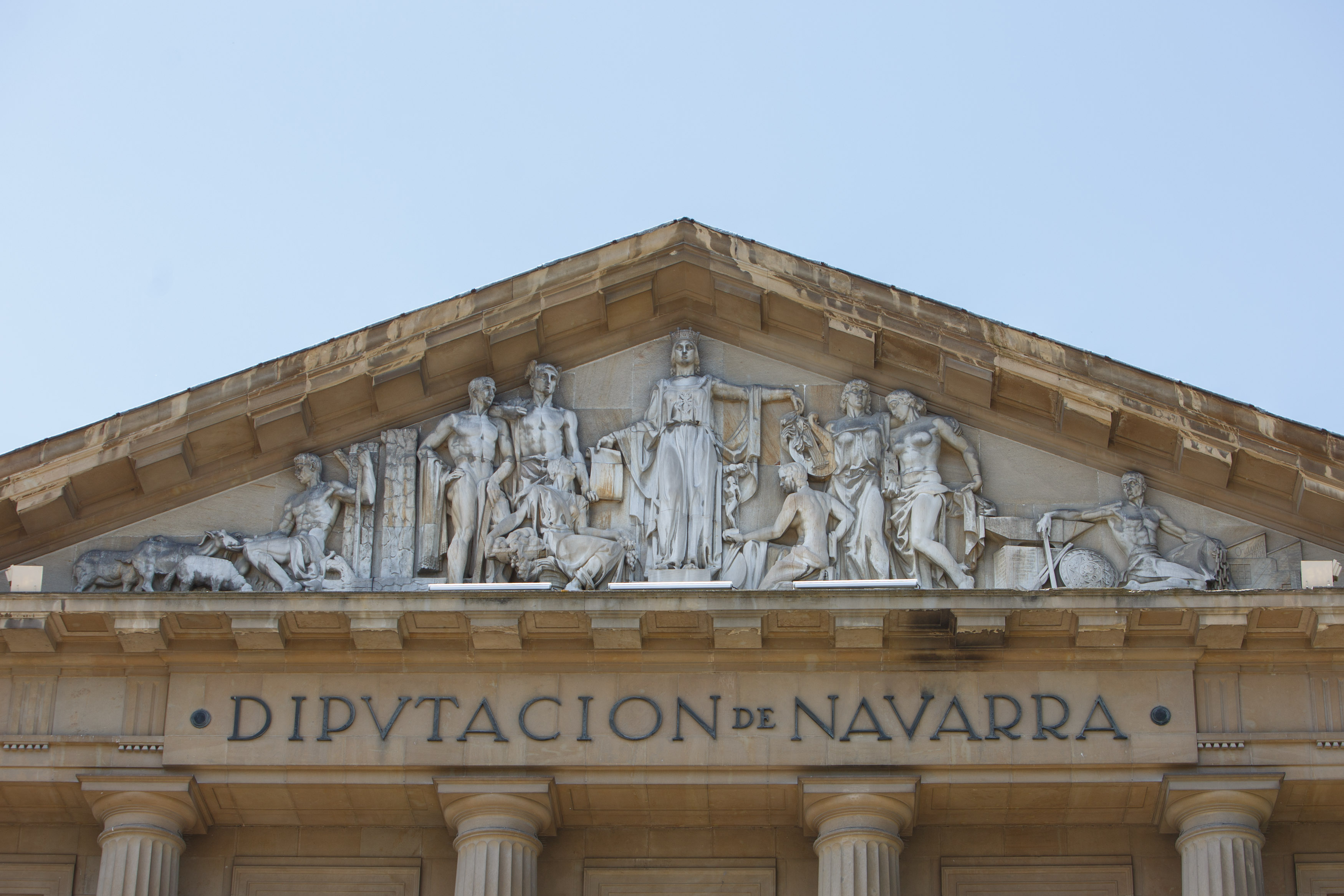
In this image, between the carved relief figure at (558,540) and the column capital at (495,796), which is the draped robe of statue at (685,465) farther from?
the column capital at (495,796)

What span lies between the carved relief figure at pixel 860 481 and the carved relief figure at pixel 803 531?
98 millimetres

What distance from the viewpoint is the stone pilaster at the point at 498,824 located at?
24781 millimetres

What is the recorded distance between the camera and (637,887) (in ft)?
84.4

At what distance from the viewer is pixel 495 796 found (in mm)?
24953

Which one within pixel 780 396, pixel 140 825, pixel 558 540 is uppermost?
pixel 780 396

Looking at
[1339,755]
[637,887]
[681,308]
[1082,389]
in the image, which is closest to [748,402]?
[681,308]

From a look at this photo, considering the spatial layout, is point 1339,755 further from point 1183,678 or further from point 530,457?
point 530,457

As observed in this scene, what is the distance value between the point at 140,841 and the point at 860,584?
24.1 feet

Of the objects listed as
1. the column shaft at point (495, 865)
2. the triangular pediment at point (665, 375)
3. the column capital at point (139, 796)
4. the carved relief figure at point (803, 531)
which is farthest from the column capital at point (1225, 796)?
the column capital at point (139, 796)

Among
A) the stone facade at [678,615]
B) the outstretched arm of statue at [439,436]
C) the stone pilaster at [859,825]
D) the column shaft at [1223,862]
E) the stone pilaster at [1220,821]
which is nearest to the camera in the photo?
the column shaft at [1223,862]

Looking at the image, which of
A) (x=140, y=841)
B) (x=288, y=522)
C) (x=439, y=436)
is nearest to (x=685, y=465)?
(x=439, y=436)

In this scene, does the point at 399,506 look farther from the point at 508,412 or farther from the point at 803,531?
the point at 803,531

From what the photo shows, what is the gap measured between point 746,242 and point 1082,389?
375 centimetres

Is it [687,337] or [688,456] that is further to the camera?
[687,337]
